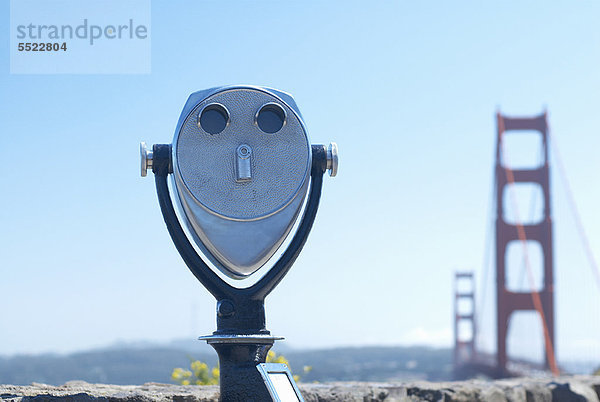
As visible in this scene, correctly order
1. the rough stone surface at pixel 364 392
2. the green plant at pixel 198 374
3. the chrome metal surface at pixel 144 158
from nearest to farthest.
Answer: the chrome metal surface at pixel 144 158
the rough stone surface at pixel 364 392
the green plant at pixel 198 374

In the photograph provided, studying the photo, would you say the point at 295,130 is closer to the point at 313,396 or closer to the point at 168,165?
the point at 168,165

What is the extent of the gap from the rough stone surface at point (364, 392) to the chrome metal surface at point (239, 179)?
1.73 feet

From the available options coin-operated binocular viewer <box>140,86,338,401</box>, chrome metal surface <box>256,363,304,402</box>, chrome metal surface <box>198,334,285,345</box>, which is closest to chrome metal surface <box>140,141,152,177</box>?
coin-operated binocular viewer <box>140,86,338,401</box>

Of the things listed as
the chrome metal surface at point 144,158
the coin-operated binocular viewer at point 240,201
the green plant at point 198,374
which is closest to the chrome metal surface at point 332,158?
the coin-operated binocular viewer at point 240,201

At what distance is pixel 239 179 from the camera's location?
6.53 ft

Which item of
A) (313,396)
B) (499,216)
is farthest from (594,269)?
(313,396)

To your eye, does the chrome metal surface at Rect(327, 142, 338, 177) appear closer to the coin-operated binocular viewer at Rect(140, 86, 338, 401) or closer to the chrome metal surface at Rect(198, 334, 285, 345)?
the coin-operated binocular viewer at Rect(140, 86, 338, 401)

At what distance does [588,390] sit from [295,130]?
2.54 meters

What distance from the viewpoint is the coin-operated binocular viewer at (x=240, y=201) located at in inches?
76.7

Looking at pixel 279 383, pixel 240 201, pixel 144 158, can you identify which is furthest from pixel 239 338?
pixel 144 158

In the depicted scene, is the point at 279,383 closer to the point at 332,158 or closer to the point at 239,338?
the point at 239,338

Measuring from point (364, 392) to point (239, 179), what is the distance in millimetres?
1201

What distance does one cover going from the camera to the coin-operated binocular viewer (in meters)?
1.95

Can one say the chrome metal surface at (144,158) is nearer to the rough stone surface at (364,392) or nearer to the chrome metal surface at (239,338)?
the chrome metal surface at (239,338)
